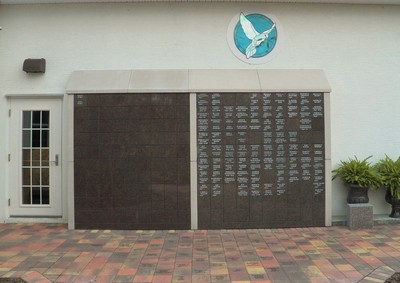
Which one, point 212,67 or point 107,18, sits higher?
point 107,18

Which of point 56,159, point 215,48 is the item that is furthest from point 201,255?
point 215,48

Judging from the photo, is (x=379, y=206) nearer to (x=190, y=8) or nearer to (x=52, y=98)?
(x=190, y=8)

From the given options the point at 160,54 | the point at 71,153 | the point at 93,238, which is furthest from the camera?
the point at 160,54

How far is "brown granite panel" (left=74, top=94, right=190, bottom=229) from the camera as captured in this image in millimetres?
6523

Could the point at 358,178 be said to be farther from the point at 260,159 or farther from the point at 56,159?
the point at 56,159

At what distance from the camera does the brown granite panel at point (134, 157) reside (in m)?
6.52

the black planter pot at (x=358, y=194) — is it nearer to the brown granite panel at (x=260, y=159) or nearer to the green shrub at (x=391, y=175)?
the green shrub at (x=391, y=175)

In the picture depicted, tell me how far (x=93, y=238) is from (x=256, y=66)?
410 cm

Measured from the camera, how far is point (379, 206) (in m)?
7.20

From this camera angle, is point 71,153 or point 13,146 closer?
point 71,153

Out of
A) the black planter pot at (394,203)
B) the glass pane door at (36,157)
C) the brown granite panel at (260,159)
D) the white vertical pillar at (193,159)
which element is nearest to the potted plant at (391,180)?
the black planter pot at (394,203)

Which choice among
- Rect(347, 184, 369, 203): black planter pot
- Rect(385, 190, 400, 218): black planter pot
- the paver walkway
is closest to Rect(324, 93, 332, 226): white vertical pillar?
Rect(347, 184, 369, 203): black planter pot

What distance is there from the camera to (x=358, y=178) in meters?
6.55

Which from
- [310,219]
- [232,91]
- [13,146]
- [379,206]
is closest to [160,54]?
[232,91]
